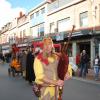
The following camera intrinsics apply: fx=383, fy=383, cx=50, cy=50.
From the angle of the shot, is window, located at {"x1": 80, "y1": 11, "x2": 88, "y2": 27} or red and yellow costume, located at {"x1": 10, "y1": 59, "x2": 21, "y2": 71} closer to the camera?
red and yellow costume, located at {"x1": 10, "y1": 59, "x2": 21, "y2": 71}

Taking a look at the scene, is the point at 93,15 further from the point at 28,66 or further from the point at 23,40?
the point at 23,40

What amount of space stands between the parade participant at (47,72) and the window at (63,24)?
34961 millimetres

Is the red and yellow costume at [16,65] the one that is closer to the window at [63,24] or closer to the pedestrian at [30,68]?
the pedestrian at [30,68]

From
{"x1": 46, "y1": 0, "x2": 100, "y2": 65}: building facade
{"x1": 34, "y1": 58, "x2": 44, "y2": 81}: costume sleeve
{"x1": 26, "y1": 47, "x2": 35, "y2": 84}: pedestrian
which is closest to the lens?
{"x1": 34, "y1": 58, "x2": 44, "y2": 81}: costume sleeve

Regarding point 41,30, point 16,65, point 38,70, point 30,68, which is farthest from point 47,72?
point 41,30

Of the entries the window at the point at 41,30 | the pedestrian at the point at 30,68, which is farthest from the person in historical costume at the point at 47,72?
the window at the point at 41,30

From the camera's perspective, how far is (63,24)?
4162 centimetres

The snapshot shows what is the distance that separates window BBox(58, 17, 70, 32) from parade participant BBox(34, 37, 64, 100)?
34961mm

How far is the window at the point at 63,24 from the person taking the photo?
4056cm

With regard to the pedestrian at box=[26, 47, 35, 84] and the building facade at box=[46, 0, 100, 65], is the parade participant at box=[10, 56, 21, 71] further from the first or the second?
the building facade at box=[46, 0, 100, 65]

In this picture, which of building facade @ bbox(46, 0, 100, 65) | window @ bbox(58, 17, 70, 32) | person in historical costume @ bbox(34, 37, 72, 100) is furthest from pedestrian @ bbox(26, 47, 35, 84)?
window @ bbox(58, 17, 70, 32)

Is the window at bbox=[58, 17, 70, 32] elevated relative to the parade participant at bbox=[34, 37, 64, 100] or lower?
elevated

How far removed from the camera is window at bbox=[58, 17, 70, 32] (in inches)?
1597

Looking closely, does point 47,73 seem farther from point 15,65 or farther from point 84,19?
point 84,19
